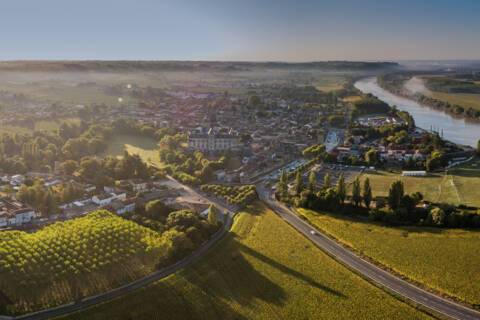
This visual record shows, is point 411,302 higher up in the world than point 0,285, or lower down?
lower down

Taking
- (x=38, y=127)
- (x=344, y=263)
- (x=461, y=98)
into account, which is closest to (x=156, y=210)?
(x=344, y=263)

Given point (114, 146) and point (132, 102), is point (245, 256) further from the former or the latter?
point (132, 102)

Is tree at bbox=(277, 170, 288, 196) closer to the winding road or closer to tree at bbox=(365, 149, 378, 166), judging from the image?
the winding road

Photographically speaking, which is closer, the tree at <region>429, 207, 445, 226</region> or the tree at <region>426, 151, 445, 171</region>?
the tree at <region>429, 207, 445, 226</region>

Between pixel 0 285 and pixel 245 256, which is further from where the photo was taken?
pixel 245 256

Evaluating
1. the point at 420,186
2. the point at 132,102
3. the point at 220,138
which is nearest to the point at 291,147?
the point at 220,138

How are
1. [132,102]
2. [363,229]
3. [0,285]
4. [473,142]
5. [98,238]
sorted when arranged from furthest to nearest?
[132,102], [473,142], [363,229], [98,238], [0,285]

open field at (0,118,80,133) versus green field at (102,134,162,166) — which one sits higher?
open field at (0,118,80,133)

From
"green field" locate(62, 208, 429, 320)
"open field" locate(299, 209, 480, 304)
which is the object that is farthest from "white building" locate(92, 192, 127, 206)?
"open field" locate(299, 209, 480, 304)
